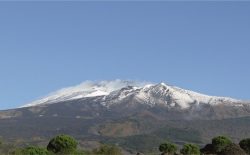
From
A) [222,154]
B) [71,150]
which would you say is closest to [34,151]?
[71,150]

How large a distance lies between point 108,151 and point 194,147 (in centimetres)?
2700

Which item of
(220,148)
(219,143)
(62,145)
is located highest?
(62,145)

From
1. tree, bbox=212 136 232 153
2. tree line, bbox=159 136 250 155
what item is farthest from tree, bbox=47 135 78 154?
tree, bbox=212 136 232 153

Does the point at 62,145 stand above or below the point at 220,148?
above

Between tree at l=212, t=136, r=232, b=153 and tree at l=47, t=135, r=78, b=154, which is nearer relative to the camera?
tree at l=212, t=136, r=232, b=153

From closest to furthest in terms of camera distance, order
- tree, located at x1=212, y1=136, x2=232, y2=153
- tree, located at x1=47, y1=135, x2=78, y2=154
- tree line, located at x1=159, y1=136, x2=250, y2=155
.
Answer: tree line, located at x1=159, y1=136, x2=250, y2=155 → tree, located at x1=212, y1=136, x2=232, y2=153 → tree, located at x1=47, y1=135, x2=78, y2=154

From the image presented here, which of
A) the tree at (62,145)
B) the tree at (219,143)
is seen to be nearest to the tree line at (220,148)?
the tree at (219,143)

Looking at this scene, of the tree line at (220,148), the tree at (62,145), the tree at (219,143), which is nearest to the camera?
the tree line at (220,148)

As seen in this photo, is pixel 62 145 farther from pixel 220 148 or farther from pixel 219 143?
pixel 220 148

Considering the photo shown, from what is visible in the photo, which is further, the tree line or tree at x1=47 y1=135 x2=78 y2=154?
tree at x1=47 y1=135 x2=78 y2=154

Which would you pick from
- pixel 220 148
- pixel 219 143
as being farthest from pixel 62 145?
pixel 220 148

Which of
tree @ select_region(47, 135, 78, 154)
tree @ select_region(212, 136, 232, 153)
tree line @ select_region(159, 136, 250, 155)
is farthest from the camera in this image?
tree @ select_region(47, 135, 78, 154)

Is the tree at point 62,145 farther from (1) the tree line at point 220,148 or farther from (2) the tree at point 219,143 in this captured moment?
(2) the tree at point 219,143

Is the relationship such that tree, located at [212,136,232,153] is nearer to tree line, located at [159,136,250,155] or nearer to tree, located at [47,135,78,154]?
tree line, located at [159,136,250,155]
